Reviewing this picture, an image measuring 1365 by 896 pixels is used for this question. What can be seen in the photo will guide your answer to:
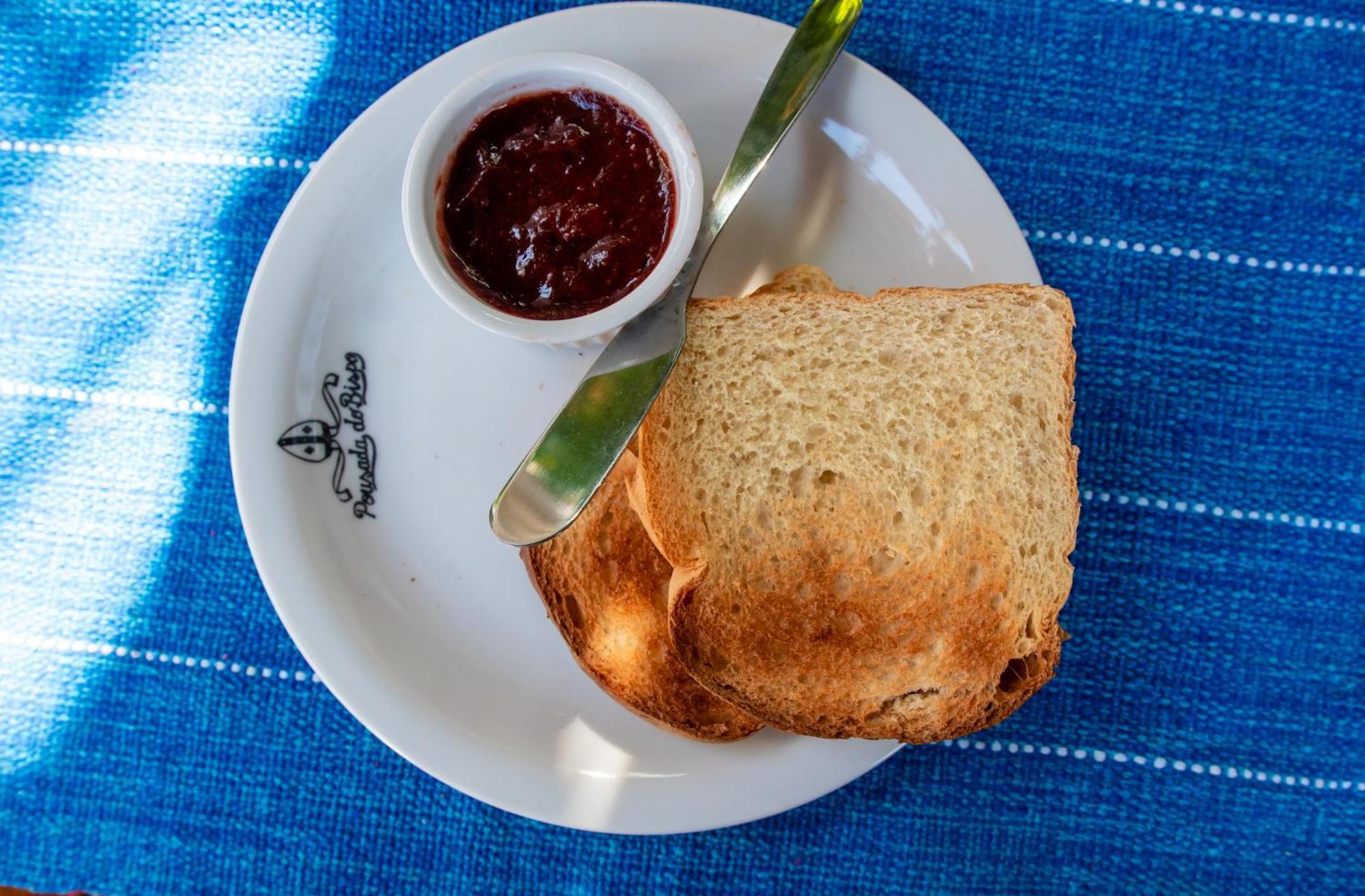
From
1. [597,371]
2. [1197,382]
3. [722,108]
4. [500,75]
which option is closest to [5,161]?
[500,75]

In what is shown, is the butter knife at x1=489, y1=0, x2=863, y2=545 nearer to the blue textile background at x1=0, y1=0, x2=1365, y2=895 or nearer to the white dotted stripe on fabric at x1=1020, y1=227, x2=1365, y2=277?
the blue textile background at x1=0, y1=0, x2=1365, y2=895

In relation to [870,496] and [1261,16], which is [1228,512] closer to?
[870,496]

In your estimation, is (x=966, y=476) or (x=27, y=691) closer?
(x=966, y=476)

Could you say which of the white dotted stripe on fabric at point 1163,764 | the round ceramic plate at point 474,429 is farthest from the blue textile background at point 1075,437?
the round ceramic plate at point 474,429

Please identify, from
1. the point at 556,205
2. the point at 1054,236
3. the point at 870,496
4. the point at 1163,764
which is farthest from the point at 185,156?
the point at 1163,764

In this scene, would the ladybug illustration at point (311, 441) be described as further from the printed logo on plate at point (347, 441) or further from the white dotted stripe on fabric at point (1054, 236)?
the white dotted stripe on fabric at point (1054, 236)

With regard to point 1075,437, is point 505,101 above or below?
above

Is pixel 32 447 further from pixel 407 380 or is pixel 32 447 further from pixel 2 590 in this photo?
pixel 407 380
